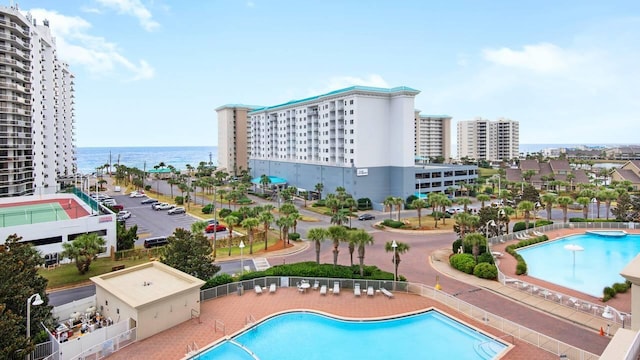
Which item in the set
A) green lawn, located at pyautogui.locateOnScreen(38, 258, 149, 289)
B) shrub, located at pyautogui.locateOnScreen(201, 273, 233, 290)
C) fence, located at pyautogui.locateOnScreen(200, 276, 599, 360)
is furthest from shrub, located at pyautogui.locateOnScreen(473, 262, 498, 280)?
green lawn, located at pyautogui.locateOnScreen(38, 258, 149, 289)

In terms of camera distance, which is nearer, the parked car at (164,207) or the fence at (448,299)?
the fence at (448,299)

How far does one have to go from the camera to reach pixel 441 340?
22.8 m

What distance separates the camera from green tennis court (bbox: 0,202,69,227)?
3931 centimetres

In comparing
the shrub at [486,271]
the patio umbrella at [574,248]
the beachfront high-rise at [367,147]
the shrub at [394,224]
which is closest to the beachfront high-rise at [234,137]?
the beachfront high-rise at [367,147]

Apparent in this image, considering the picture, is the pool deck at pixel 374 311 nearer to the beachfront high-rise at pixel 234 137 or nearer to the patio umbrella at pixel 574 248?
the patio umbrella at pixel 574 248

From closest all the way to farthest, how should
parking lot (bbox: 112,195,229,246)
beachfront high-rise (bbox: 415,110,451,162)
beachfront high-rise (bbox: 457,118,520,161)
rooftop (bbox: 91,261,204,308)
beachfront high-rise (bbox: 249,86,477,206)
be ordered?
rooftop (bbox: 91,261,204,308) < parking lot (bbox: 112,195,229,246) < beachfront high-rise (bbox: 249,86,477,206) < beachfront high-rise (bbox: 415,110,451,162) < beachfront high-rise (bbox: 457,118,520,161)

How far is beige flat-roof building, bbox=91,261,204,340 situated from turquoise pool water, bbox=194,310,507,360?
4.07m

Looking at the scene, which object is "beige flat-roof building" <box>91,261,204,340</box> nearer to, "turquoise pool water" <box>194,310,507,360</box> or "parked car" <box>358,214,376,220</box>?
"turquoise pool water" <box>194,310,507,360</box>

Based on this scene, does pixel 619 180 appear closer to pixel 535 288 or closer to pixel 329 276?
pixel 535 288

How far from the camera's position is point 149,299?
2275cm

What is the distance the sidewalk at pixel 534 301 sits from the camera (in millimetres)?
24203

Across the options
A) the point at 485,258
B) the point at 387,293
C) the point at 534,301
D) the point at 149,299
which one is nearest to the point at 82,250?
the point at 149,299

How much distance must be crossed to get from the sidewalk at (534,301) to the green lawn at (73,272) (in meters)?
29.7

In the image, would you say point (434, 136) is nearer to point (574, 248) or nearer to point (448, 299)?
point (574, 248)
